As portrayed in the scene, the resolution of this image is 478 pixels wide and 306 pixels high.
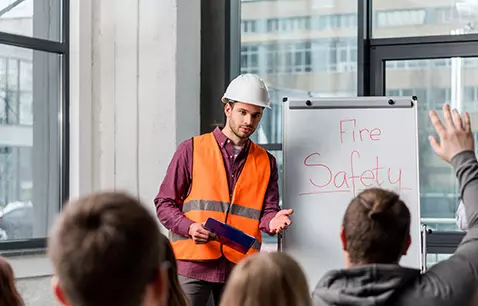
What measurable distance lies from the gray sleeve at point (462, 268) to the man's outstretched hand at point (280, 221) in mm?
1808

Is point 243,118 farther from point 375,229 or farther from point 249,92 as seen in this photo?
point 375,229

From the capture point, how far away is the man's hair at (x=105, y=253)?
3.78 ft

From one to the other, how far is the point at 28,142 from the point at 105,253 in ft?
11.2

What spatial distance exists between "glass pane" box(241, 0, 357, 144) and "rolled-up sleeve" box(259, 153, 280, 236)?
0.86 meters

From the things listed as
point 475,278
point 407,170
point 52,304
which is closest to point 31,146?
point 52,304

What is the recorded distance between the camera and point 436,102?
449 cm

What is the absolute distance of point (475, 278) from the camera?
69.2 inches

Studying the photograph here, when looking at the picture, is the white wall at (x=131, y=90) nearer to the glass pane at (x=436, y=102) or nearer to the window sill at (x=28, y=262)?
the window sill at (x=28, y=262)

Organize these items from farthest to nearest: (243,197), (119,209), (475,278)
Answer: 1. (243,197)
2. (475,278)
3. (119,209)

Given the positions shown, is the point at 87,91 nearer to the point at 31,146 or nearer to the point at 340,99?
the point at 31,146

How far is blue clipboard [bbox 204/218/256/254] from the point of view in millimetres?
3484

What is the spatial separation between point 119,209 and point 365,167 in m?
2.87

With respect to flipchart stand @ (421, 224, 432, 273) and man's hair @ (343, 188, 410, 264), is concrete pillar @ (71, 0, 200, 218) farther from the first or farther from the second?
man's hair @ (343, 188, 410, 264)

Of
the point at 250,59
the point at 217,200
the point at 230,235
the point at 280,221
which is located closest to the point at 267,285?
the point at 230,235
